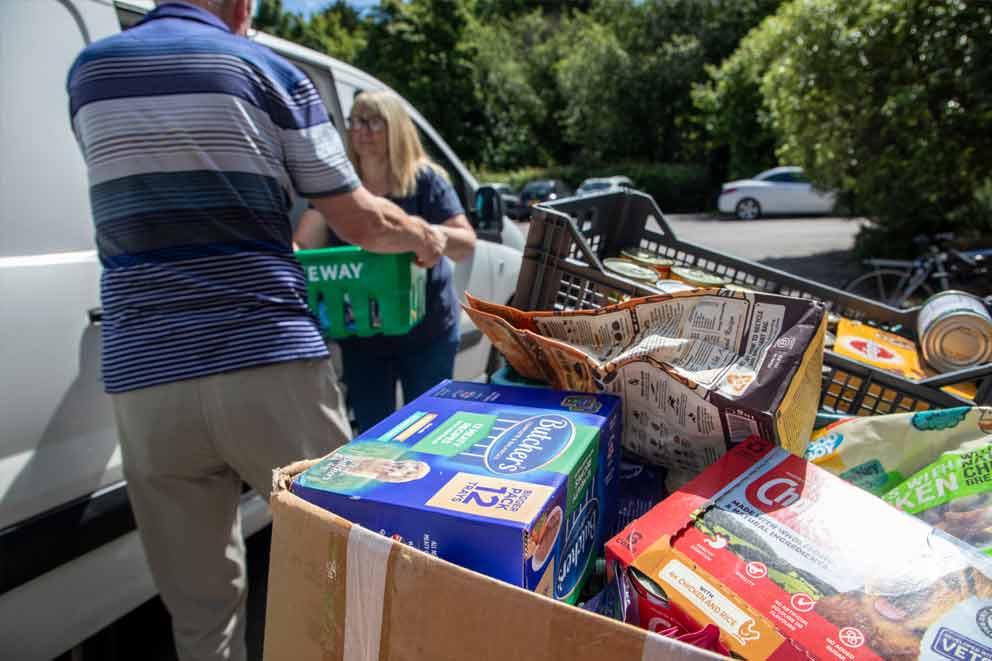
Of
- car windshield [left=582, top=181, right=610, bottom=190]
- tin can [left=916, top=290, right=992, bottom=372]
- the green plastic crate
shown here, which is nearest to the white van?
the green plastic crate

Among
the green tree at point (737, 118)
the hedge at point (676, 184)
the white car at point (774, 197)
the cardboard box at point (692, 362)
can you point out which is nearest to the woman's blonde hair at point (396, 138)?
the cardboard box at point (692, 362)

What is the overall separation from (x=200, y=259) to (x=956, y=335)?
182cm

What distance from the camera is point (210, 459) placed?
158 cm

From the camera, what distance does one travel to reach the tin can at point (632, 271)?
1.55 metres

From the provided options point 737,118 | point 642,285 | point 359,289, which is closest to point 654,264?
point 642,285

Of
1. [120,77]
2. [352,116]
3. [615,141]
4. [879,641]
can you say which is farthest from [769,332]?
[615,141]

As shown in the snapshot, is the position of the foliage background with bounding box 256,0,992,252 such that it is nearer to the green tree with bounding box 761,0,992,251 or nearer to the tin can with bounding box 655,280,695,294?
the green tree with bounding box 761,0,992,251

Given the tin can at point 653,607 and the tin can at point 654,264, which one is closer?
the tin can at point 653,607

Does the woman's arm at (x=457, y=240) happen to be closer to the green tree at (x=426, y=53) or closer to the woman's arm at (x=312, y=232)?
the woman's arm at (x=312, y=232)

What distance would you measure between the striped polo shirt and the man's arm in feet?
0.48

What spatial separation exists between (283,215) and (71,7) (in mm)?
944

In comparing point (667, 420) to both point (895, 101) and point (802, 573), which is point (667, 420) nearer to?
point (802, 573)

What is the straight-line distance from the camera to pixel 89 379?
1.71 m

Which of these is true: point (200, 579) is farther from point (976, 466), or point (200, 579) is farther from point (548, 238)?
point (976, 466)
